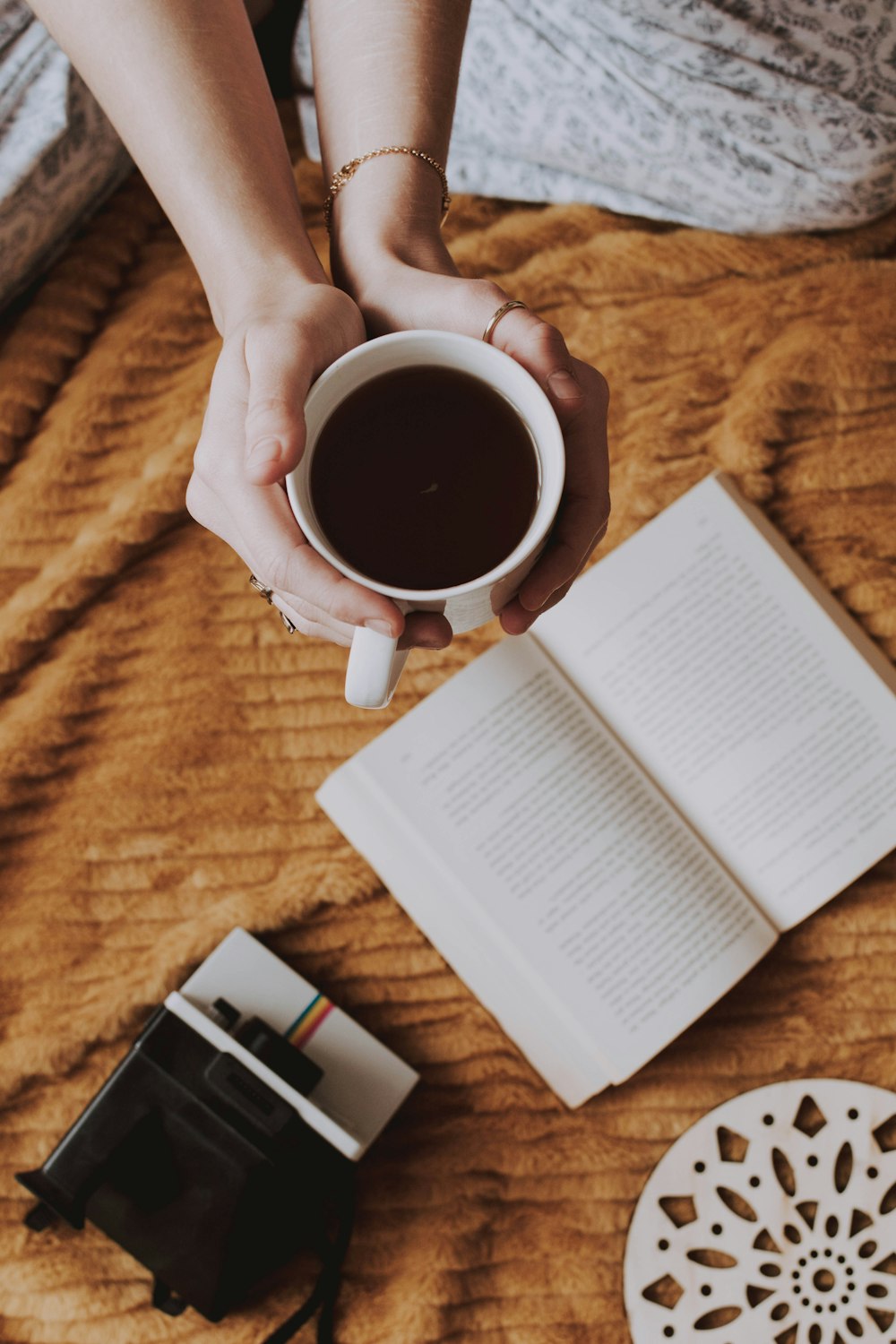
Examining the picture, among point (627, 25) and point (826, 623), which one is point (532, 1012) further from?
point (627, 25)

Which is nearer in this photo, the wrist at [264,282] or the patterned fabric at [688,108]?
the wrist at [264,282]

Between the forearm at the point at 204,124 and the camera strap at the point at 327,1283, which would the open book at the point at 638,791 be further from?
the forearm at the point at 204,124

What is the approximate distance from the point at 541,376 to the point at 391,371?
0.23ft

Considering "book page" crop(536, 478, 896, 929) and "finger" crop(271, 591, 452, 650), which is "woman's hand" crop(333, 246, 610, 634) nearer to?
"finger" crop(271, 591, 452, 650)

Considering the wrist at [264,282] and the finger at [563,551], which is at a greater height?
the wrist at [264,282]

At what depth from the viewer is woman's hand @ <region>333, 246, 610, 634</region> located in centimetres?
45

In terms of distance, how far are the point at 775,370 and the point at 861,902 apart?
1.49 feet

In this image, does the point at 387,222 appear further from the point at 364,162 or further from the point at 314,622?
the point at 314,622

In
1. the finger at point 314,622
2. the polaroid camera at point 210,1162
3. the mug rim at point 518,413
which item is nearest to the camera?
the mug rim at point 518,413

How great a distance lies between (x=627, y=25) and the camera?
0.74m

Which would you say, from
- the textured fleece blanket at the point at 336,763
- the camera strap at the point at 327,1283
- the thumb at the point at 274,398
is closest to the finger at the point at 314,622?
the thumb at the point at 274,398

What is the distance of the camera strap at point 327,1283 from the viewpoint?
0.71 m

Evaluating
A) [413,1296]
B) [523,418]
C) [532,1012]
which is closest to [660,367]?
[523,418]

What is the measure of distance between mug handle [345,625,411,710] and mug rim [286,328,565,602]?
22mm
